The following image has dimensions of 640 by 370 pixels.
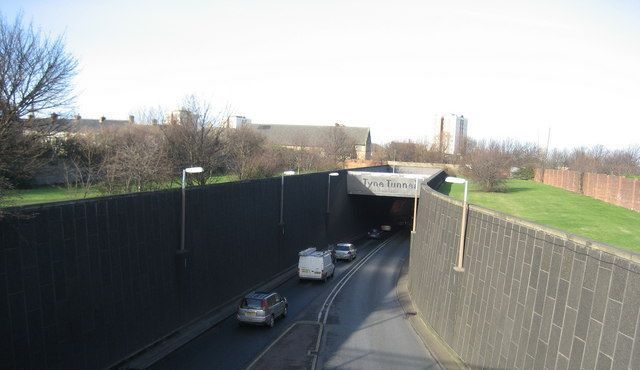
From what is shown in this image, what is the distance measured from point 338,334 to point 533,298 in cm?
1067

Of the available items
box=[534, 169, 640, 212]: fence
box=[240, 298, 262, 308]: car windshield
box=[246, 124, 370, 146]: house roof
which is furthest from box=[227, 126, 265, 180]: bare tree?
box=[246, 124, 370, 146]: house roof

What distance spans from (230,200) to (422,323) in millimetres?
10659

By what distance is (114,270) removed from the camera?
15.5 m

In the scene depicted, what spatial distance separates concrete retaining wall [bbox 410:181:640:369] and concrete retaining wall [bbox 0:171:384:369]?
10094mm

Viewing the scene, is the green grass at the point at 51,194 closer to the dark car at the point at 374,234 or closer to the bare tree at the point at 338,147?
the dark car at the point at 374,234

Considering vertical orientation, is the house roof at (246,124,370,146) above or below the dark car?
above

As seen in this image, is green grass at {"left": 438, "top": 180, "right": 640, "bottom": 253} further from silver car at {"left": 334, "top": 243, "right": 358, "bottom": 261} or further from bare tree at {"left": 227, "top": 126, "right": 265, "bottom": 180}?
bare tree at {"left": 227, "top": 126, "right": 265, "bottom": 180}

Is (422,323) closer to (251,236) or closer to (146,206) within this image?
(251,236)

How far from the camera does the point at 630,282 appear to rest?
25.0ft

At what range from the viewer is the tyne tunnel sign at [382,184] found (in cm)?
4997

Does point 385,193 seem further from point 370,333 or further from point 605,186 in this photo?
point 370,333

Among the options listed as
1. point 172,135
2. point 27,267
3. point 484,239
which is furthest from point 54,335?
point 172,135

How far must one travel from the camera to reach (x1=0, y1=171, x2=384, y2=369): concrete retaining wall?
12.0 meters

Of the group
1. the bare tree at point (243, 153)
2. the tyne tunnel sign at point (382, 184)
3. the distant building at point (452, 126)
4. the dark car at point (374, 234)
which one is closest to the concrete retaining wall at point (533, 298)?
the bare tree at point (243, 153)
